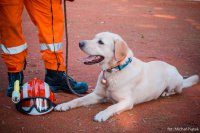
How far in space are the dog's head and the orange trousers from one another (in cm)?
50

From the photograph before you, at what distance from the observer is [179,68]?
6.09 meters

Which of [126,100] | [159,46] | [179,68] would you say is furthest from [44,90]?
[159,46]

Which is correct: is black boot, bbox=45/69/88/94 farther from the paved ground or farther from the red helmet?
the red helmet

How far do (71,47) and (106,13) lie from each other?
13.4ft

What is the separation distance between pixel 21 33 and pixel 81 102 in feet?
3.71

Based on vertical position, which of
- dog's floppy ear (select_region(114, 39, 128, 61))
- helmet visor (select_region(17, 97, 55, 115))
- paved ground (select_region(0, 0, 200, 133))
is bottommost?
paved ground (select_region(0, 0, 200, 133))

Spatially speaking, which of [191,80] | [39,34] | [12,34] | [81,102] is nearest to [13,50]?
[12,34]

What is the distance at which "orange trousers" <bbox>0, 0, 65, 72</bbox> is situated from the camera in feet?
14.3

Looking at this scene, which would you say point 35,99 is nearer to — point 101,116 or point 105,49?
point 101,116

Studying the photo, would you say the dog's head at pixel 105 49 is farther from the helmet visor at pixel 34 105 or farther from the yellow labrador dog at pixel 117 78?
the helmet visor at pixel 34 105

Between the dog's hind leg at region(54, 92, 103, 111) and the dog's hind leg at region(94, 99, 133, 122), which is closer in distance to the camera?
the dog's hind leg at region(94, 99, 133, 122)

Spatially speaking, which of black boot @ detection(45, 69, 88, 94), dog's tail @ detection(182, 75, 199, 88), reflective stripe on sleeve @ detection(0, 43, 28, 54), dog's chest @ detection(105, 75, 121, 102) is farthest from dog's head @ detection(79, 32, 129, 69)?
dog's tail @ detection(182, 75, 199, 88)

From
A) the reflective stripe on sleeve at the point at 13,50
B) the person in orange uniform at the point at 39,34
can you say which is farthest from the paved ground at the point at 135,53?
the reflective stripe on sleeve at the point at 13,50

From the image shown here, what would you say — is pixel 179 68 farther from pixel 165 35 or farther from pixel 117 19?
pixel 117 19
